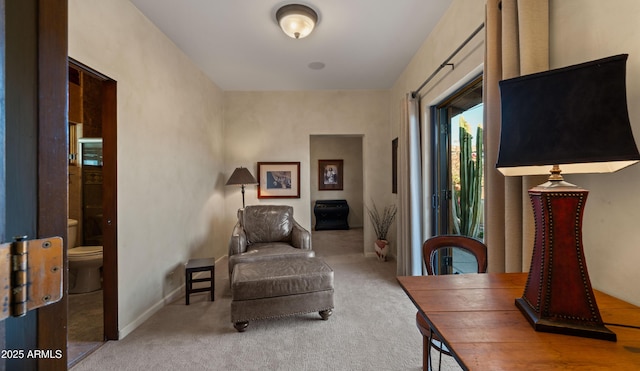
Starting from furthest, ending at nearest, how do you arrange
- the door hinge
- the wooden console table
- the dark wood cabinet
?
1. the dark wood cabinet
2. the wooden console table
3. the door hinge

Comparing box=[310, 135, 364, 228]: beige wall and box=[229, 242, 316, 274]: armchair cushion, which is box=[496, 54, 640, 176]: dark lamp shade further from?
box=[310, 135, 364, 228]: beige wall

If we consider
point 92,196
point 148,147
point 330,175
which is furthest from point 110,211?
point 330,175

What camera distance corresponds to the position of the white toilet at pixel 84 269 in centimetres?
260

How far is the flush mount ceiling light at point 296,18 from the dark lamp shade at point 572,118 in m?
1.92

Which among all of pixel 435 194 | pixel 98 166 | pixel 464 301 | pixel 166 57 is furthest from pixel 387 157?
pixel 98 166

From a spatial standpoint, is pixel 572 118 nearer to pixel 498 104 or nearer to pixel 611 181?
pixel 611 181

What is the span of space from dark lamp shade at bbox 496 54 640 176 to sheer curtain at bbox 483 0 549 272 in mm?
501

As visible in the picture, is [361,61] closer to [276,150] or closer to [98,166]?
[276,150]

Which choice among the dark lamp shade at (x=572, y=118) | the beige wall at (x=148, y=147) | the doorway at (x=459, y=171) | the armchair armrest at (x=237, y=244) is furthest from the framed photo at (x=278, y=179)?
the dark lamp shade at (x=572, y=118)

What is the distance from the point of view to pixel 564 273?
726 mm

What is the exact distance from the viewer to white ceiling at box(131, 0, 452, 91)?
2195 mm

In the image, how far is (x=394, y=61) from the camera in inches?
128

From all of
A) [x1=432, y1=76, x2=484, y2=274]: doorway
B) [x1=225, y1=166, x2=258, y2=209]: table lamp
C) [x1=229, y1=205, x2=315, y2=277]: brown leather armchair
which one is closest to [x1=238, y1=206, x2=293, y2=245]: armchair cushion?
[x1=229, y1=205, x2=315, y2=277]: brown leather armchair

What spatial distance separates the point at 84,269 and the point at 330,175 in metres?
5.11
